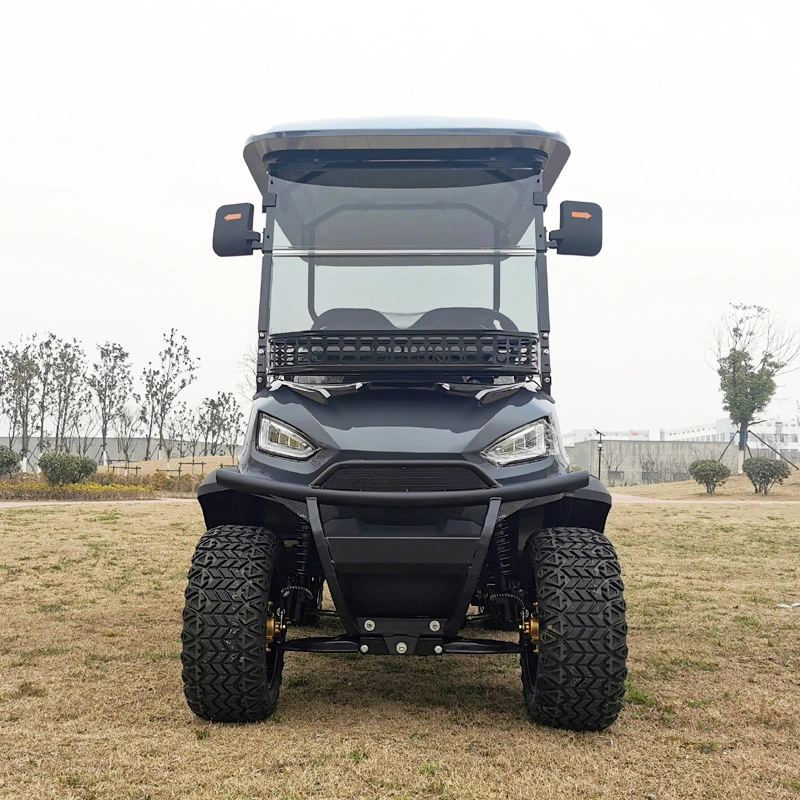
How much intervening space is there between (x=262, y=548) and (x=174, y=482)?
24.0 metres

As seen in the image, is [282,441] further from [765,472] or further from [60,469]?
[765,472]

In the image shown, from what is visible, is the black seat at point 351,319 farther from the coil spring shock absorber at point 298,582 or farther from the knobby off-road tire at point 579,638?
the knobby off-road tire at point 579,638

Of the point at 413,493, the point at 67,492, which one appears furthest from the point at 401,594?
the point at 67,492

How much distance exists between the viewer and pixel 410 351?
400 centimetres

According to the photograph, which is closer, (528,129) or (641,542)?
(528,129)

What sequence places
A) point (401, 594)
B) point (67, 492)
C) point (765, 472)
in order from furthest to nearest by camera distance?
point (765, 472), point (67, 492), point (401, 594)

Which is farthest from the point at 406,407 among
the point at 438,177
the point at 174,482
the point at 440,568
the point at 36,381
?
the point at 36,381

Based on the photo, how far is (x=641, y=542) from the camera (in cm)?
1227

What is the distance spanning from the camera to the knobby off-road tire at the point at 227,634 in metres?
3.62

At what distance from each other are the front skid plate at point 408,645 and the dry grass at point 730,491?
79.9 ft

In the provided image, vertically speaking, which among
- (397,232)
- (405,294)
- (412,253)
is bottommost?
(405,294)

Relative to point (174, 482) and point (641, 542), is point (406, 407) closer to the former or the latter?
point (641, 542)

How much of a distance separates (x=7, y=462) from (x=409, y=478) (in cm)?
2357

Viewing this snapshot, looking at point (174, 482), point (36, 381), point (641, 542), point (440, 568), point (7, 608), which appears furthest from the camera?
point (36, 381)
